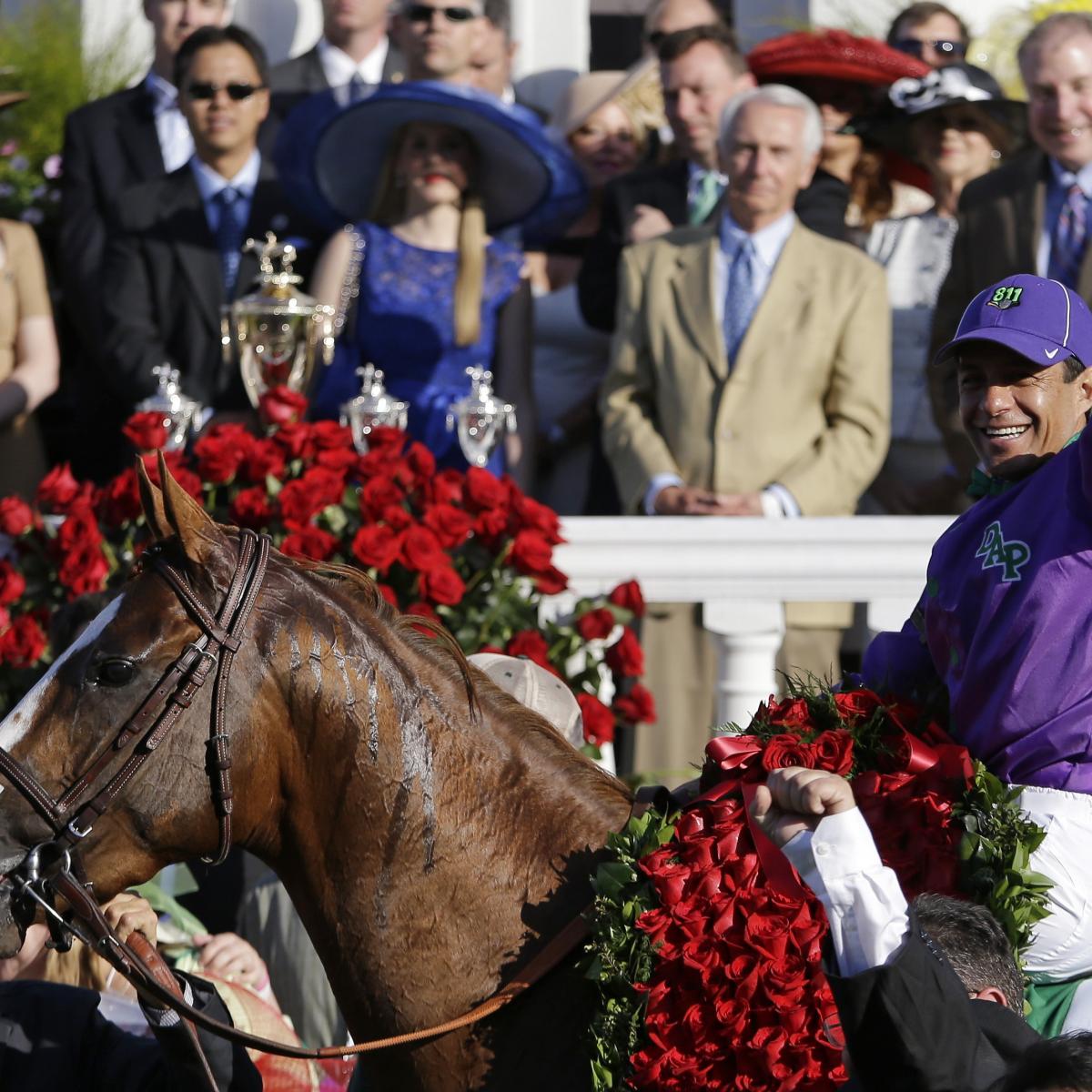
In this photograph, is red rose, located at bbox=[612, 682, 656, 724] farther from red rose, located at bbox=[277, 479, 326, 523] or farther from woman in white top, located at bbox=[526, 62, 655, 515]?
woman in white top, located at bbox=[526, 62, 655, 515]

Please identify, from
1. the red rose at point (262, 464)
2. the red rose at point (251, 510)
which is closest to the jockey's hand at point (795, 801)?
the red rose at point (251, 510)

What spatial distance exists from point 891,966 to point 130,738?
1.30m

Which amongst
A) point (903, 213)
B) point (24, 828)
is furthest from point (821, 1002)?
point (903, 213)

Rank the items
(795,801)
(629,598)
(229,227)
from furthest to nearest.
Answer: (229,227)
(629,598)
(795,801)

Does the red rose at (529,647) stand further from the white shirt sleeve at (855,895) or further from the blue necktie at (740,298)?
the white shirt sleeve at (855,895)

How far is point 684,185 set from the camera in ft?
25.7

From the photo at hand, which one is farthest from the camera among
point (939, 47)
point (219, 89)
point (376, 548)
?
point (939, 47)

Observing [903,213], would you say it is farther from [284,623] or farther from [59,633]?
[284,623]

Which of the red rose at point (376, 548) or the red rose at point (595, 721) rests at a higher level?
the red rose at point (376, 548)

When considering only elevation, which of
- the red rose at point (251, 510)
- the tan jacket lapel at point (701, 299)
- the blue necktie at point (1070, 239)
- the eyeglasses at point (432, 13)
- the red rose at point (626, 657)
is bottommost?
the red rose at point (626, 657)

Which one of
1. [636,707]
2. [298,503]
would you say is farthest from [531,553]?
[298,503]

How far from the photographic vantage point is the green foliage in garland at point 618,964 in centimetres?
325

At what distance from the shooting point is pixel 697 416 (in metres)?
7.05

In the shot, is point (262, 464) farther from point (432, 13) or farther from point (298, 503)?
point (432, 13)
